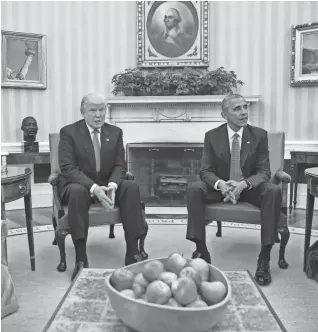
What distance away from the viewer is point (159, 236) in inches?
171

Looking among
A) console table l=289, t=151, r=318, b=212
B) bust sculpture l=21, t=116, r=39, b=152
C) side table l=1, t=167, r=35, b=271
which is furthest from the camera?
bust sculpture l=21, t=116, r=39, b=152

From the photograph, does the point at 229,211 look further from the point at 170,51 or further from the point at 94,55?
the point at 94,55

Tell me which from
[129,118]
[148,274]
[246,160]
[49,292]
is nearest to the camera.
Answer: [148,274]

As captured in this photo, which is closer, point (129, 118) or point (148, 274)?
point (148, 274)

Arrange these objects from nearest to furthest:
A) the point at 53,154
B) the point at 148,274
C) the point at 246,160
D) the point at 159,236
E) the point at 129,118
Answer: the point at 148,274 → the point at 246,160 → the point at 53,154 → the point at 159,236 → the point at 129,118

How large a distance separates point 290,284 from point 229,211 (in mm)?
699

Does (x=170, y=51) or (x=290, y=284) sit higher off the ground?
(x=170, y=51)

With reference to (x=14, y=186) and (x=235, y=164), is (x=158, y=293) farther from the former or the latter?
(x=235, y=164)

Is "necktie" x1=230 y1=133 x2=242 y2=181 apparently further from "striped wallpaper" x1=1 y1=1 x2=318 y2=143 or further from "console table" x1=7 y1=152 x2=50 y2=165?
"console table" x1=7 y1=152 x2=50 y2=165

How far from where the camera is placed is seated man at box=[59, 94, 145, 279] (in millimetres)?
3129

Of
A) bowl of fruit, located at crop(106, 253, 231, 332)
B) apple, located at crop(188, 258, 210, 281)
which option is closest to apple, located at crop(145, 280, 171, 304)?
bowl of fruit, located at crop(106, 253, 231, 332)

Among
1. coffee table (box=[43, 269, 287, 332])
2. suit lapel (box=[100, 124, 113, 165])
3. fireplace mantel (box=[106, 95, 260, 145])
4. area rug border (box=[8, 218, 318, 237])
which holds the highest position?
fireplace mantel (box=[106, 95, 260, 145])

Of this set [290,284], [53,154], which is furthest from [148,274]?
[53,154]

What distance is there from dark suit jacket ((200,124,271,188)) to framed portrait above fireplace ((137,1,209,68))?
282 centimetres
